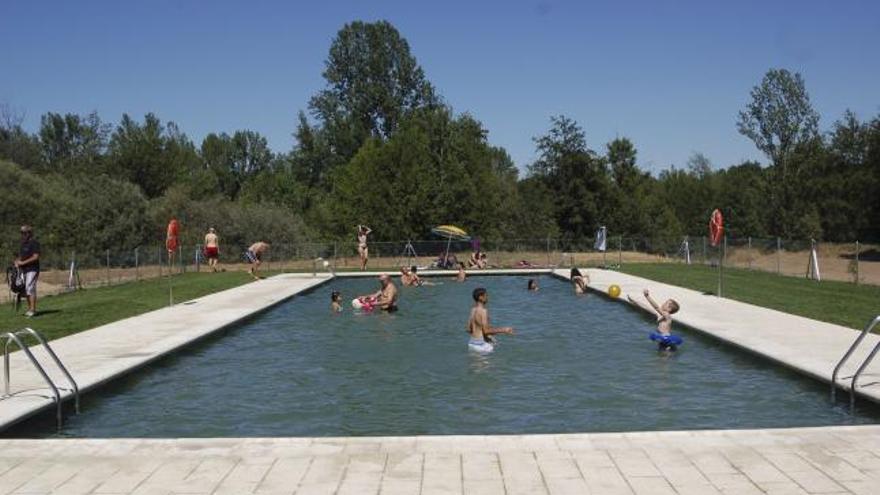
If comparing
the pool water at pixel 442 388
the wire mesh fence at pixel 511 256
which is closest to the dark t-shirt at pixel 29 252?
the pool water at pixel 442 388

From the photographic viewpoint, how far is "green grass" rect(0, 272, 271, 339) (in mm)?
17328

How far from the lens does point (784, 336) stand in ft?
48.7

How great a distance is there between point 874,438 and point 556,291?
74.5ft

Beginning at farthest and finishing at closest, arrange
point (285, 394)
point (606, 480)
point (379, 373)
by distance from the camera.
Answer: point (379, 373) → point (285, 394) → point (606, 480)

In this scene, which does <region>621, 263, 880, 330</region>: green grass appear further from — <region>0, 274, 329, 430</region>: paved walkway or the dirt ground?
<region>0, 274, 329, 430</region>: paved walkway

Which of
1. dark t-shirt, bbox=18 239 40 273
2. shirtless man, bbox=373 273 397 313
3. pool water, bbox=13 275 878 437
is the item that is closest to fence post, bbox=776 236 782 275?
pool water, bbox=13 275 878 437

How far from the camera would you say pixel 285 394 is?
11711mm

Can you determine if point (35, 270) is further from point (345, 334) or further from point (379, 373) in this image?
point (379, 373)

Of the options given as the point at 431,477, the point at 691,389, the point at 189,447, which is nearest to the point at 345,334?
the point at 691,389

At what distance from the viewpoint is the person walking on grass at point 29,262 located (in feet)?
60.2

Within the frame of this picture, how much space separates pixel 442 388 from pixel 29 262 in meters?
11.3

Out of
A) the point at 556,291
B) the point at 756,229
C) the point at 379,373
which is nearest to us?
the point at 379,373

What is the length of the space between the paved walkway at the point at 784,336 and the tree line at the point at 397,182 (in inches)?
1356

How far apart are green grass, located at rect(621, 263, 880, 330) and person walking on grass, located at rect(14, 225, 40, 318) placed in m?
16.6
